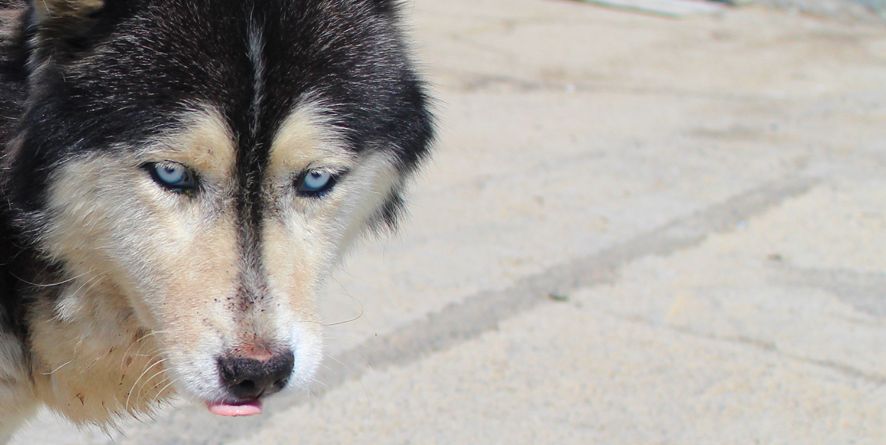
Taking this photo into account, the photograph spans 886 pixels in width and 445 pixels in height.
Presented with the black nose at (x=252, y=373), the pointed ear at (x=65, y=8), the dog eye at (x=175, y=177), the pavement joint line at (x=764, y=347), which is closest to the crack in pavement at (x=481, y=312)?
the pavement joint line at (x=764, y=347)

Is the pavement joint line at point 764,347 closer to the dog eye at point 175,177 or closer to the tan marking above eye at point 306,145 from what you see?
the tan marking above eye at point 306,145

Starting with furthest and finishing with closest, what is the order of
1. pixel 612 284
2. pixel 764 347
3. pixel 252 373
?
pixel 612 284
pixel 764 347
pixel 252 373

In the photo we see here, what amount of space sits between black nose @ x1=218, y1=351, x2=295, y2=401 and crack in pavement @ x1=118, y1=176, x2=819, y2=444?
3.57 ft

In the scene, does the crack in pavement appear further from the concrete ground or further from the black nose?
the black nose

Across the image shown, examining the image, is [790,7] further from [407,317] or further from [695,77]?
[407,317]

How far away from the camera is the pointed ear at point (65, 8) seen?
231 cm

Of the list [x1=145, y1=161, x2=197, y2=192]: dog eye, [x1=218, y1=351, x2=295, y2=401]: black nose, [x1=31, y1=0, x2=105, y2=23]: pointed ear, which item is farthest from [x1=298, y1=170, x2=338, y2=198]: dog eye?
[x1=31, y1=0, x2=105, y2=23]: pointed ear

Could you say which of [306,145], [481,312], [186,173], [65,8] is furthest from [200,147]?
[481,312]

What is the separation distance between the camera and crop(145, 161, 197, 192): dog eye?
2.29m

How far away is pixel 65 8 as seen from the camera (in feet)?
7.62

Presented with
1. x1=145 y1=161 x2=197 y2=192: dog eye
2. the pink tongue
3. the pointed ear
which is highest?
the pointed ear

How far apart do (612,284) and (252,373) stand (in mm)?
2617

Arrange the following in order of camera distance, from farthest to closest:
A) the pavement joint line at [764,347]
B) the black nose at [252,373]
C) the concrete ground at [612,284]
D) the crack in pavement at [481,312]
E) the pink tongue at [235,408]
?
the pavement joint line at [764,347]
the concrete ground at [612,284]
the crack in pavement at [481,312]
the pink tongue at [235,408]
the black nose at [252,373]

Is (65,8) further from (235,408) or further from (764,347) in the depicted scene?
(764,347)
